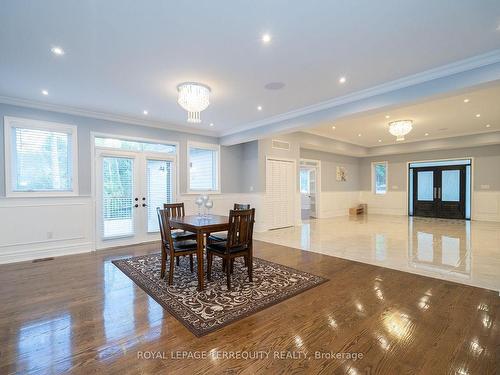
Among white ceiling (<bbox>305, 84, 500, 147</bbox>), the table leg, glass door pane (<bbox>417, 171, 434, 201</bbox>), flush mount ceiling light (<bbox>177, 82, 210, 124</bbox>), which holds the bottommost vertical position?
the table leg

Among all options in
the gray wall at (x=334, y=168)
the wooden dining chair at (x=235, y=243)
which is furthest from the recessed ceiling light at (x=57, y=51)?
the gray wall at (x=334, y=168)

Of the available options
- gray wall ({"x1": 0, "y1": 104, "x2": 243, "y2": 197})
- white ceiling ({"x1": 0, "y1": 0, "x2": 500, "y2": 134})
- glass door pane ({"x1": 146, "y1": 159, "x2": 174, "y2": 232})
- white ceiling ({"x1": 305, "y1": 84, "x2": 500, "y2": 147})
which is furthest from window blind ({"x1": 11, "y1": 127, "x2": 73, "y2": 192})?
white ceiling ({"x1": 305, "y1": 84, "x2": 500, "y2": 147})

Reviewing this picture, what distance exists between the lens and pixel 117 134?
534 cm

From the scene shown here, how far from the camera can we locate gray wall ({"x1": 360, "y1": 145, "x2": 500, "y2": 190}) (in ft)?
27.5

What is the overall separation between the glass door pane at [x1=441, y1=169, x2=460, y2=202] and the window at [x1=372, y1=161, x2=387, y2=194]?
Answer: 201 cm

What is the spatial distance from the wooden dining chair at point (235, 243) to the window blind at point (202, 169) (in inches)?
135

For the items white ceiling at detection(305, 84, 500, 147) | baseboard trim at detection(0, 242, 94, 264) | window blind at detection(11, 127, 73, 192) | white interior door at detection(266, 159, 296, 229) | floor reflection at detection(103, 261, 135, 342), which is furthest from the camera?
white interior door at detection(266, 159, 296, 229)

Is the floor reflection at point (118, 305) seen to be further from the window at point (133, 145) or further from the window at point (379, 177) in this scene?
the window at point (379, 177)

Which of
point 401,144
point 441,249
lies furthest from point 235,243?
point 401,144

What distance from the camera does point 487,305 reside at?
2594 mm

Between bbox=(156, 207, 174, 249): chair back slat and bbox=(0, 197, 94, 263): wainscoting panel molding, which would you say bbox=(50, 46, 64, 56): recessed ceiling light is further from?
bbox=(0, 197, 94, 263): wainscoting panel molding

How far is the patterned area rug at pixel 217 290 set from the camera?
7.98 feet

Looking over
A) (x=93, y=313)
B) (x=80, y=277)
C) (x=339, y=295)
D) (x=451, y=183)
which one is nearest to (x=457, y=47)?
(x=339, y=295)

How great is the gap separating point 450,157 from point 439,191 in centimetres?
130
